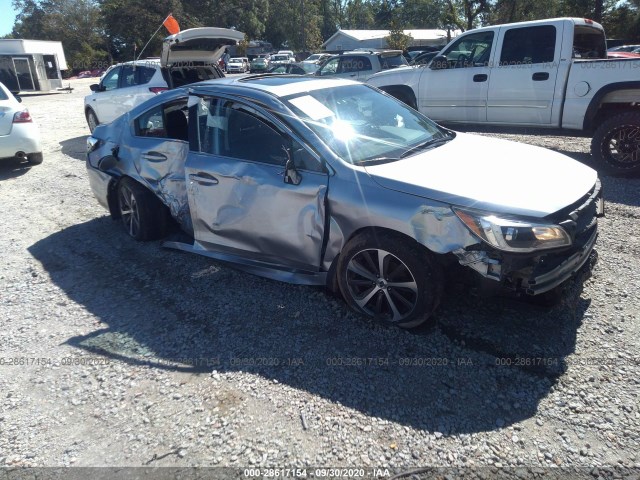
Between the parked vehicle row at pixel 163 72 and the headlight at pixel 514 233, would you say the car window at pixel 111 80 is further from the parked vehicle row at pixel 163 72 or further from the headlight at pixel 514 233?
the headlight at pixel 514 233

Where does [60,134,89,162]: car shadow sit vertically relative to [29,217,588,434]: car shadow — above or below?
above

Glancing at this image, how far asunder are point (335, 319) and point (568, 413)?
1613 mm

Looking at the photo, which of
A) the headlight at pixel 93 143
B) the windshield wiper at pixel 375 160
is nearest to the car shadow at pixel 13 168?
the headlight at pixel 93 143

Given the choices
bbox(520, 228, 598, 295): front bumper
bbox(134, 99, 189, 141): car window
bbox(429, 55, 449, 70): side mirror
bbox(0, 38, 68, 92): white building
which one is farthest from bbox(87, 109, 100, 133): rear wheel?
bbox(0, 38, 68, 92): white building

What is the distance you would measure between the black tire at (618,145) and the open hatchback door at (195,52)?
5.31 meters

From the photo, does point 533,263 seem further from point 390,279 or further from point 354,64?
point 354,64

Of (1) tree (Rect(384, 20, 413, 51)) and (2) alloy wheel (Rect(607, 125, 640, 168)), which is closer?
(2) alloy wheel (Rect(607, 125, 640, 168))

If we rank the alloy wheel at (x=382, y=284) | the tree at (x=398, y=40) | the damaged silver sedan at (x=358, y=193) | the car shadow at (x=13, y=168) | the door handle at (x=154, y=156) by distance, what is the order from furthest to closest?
1. the tree at (x=398, y=40)
2. the car shadow at (x=13, y=168)
3. the door handle at (x=154, y=156)
4. the alloy wheel at (x=382, y=284)
5. the damaged silver sedan at (x=358, y=193)

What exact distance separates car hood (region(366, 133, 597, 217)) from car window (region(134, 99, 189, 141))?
2322 millimetres

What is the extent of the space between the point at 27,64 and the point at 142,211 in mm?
31453

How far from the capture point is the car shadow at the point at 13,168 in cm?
862

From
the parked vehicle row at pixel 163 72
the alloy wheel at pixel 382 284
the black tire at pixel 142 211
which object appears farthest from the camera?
the parked vehicle row at pixel 163 72

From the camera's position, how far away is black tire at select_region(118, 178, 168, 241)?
4.90m

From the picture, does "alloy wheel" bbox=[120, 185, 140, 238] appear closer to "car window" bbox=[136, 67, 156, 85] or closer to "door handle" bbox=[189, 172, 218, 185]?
"door handle" bbox=[189, 172, 218, 185]
